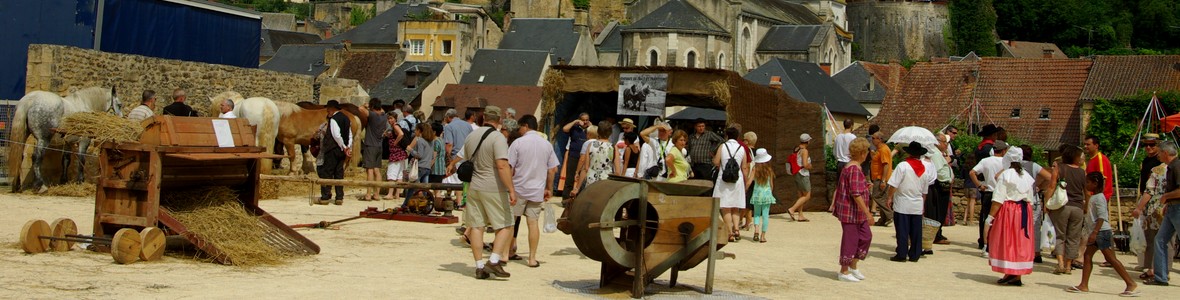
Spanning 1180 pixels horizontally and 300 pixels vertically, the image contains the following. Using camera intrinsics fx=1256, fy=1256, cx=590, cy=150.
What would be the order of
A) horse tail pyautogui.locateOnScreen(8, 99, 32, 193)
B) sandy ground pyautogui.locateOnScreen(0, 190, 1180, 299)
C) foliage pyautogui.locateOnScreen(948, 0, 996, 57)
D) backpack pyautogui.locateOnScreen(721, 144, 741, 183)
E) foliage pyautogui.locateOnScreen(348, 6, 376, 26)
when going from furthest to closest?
1. foliage pyautogui.locateOnScreen(348, 6, 376, 26)
2. foliage pyautogui.locateOnScreen(948, 0, 996, 57)
3. horse tail pyautogui.locateOnScreen(8, 99, 32, 193)
4. backpack pyautogui.locateOnScreen(721, 144, 741, 183)
5. sandy ground pyautogui.locateOnScreen(0, 190, 1180, 299)

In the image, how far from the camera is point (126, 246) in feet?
33.6

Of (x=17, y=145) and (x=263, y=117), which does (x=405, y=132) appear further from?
(x=17, y=145)

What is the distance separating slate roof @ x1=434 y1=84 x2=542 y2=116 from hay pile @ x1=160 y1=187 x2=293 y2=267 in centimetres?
4715

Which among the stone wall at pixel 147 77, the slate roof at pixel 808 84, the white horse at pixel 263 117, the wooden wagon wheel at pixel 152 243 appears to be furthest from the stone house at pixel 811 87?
the wooden wagon wheel at pixel 152 243

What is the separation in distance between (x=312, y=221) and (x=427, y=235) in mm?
1752

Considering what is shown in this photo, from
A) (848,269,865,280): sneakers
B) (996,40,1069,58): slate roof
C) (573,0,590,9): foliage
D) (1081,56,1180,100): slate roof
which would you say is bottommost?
(848,269,865,280): sneakers

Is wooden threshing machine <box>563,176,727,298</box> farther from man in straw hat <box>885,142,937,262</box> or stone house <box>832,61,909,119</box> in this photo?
stone house <box>832,61,909,119</box>

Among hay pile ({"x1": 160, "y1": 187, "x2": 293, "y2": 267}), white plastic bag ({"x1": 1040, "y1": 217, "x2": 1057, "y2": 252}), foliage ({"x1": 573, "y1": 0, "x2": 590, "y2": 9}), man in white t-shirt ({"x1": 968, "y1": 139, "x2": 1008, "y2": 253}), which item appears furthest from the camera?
foliage ({"x1": 573, "y1": 0, "x2": 590, "y2": 9})

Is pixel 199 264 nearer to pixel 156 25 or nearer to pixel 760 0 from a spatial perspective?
pixel 156 25

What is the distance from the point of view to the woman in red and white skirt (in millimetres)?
11925

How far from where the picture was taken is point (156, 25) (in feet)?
82.7

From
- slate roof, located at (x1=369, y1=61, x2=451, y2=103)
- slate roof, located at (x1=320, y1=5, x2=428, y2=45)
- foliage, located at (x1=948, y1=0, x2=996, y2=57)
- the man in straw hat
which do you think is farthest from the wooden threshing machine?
foliage, located at (x1=948, y1=0, x2=996, y2=57)

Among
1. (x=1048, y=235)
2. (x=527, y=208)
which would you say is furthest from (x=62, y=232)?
(x=1048, y=235)

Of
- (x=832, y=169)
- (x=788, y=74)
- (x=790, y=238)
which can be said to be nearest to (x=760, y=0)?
(x=788, y=74)
